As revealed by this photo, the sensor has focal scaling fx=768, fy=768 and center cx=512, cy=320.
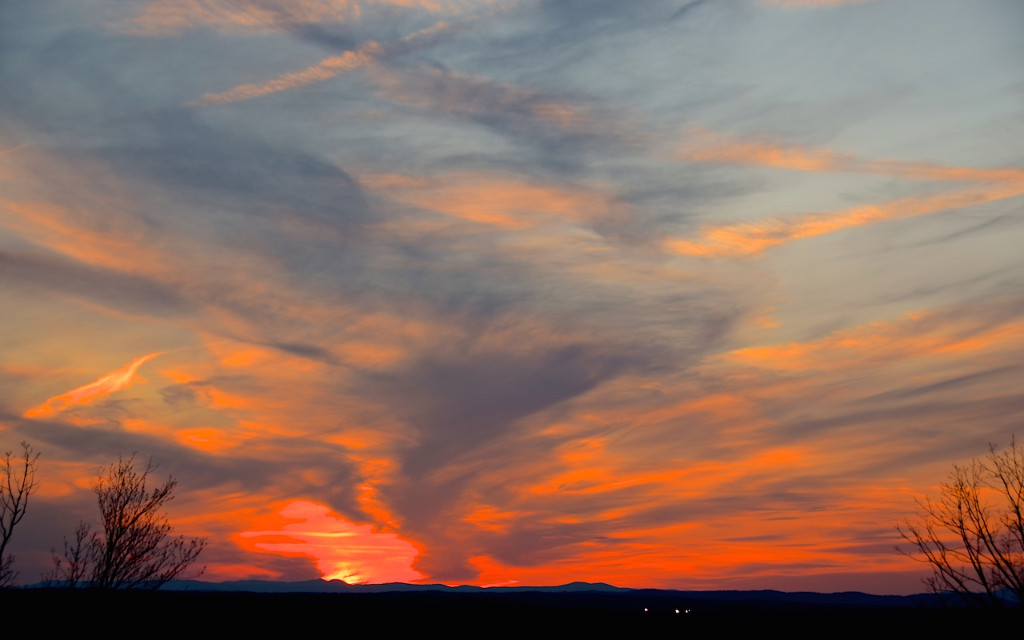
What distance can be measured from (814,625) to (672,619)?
1351 inches

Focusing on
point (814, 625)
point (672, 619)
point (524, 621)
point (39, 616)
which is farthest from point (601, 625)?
point (39, 616)

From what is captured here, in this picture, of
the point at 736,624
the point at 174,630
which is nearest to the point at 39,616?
the point at 174,630

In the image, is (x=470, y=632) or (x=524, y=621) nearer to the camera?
(x=470, y=632)

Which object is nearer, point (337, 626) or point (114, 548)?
point (114, 548)

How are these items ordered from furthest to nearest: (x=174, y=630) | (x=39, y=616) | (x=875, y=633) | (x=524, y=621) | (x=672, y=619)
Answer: (x=672, y=619) → (x=524, y=621) → (x=875, y=633) → (x=174, y=630) → (x=39, y=616)

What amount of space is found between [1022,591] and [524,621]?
5969 inches

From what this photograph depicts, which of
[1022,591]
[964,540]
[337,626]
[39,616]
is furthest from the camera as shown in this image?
[337,626]

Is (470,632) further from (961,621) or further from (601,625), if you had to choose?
(961,621)

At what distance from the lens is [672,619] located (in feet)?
648

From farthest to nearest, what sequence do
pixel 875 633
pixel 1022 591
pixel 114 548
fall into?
pixel 875 633 → pixel 114 548 → pixel 1022 591

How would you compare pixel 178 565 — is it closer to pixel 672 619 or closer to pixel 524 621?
pixel 524 621

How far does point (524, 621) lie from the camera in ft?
587

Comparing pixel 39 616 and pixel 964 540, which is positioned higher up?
pixel 964 540

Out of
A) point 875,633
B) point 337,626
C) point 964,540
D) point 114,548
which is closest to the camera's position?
Answer: point 964,540
